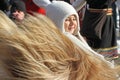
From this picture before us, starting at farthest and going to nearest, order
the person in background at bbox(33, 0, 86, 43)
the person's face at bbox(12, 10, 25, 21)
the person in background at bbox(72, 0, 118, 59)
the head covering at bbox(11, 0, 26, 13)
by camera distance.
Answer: the head covering at bbox(11, 0, 26, 13), the person in background at bbox(72, 0, 118, 59), the person in background at bbox(33, 0, 86, 43), the person's face at bbox(12, 10, 25, 21)

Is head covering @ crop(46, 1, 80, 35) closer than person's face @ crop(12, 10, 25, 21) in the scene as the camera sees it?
No

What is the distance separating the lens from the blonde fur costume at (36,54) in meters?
0.85

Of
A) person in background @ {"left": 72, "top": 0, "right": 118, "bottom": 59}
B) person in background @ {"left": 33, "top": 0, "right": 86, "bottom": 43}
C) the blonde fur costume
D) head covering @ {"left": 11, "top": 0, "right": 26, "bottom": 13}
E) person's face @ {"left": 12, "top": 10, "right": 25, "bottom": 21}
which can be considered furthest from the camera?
head covering @ {"left": 11, "top": 0, "right": 26, "bottom": 13}

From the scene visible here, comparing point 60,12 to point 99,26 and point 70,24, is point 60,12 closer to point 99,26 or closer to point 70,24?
point 70,24

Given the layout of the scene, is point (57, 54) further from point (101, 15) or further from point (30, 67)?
point (101, 15)

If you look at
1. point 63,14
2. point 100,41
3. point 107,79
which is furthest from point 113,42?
point 107,79

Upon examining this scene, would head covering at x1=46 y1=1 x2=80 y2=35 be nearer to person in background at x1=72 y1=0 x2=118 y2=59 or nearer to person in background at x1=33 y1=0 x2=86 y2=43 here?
person in background at x1=33 y1=0 x2=86 y2=43

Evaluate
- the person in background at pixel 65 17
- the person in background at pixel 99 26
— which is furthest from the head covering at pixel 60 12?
the person in background at pixel 99 26

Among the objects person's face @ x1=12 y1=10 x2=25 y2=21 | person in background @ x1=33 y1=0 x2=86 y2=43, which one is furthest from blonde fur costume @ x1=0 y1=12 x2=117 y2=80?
person in background @ x1=33 y1=0 x2=86 y2=43

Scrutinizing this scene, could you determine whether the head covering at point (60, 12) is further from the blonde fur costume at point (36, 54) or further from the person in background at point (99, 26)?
the blonde fur costume at point (36, 54)

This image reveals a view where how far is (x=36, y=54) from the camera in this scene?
854mm

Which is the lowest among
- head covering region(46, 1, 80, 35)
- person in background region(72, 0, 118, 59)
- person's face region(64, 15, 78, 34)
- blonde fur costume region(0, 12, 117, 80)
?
person in background region(72, 0, 118, 59)

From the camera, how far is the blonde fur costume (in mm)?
850

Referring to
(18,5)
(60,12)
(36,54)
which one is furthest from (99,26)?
(36,54)
